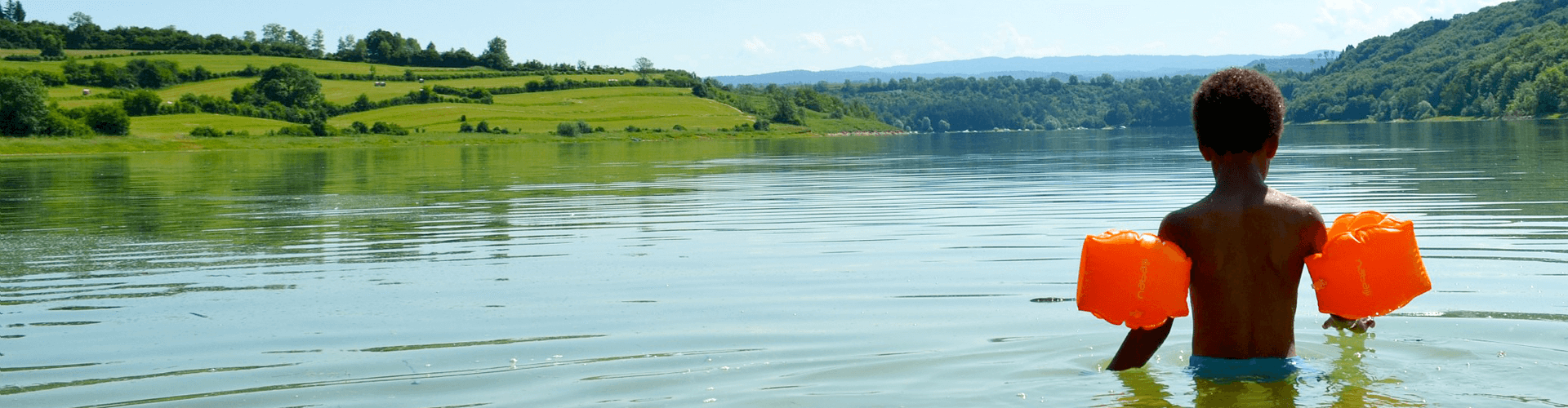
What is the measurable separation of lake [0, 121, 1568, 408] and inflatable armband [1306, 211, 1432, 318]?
715 mm

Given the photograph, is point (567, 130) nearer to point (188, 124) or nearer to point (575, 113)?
point (575, 113)

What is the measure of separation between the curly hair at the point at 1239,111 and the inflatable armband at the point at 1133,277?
544 millimetres

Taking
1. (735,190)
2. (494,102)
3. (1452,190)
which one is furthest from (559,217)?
(494,102)

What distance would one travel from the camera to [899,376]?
7.98m

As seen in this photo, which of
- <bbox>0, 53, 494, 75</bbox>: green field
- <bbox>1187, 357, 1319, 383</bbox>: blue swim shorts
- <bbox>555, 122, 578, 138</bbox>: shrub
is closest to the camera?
<bbox>1187, 357, 1319, 383</bbox>: blue swim shorts

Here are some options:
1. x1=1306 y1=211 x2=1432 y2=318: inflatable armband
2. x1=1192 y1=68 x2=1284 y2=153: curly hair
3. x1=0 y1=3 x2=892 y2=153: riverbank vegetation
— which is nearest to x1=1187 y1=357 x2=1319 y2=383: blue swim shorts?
x1=1306 y1=211 x2=1432 y2=318: inflatable armband

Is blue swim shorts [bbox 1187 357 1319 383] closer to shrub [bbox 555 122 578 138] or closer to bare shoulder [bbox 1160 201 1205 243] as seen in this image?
bare shoulder [bbox 1160 201 1205 243]

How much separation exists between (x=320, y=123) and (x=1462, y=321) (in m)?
140

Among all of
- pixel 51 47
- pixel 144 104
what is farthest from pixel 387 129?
pixel 51 47

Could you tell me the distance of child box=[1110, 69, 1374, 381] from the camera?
5926mm

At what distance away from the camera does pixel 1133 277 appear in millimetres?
5977

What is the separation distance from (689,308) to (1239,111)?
637 centimetres

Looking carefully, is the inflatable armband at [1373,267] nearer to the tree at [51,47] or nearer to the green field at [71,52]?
the green field at [71,52]

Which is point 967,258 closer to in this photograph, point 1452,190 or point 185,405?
point 185,405
